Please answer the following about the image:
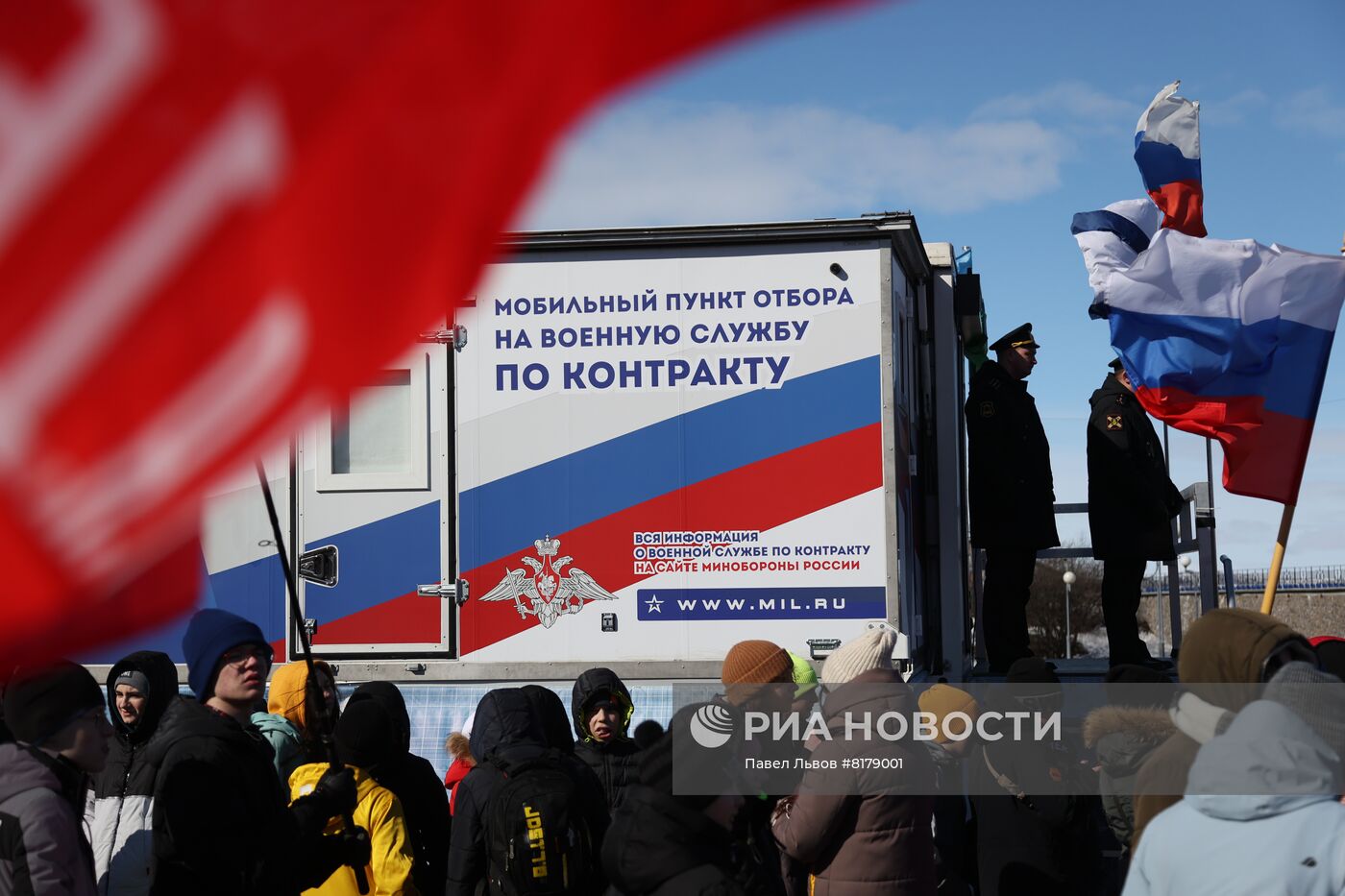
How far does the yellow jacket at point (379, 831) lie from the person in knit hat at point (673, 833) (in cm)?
119

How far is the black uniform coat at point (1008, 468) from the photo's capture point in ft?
27.3

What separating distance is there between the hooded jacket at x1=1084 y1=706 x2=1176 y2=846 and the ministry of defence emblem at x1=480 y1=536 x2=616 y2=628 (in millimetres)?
3179

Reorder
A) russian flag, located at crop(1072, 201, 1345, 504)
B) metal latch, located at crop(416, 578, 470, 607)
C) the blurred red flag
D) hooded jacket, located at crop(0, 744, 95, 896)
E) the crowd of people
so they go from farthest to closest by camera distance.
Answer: metal latch, located at crop(416, 578, 470, 607) → russian flag, located at crop(1072, 201, 1345, 504) → hooded jacket, located at crop(0, 744, 95, 896) → the crowd of people → the blurred red flag

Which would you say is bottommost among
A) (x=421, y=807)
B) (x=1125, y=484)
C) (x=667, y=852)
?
(x=421, y=807)

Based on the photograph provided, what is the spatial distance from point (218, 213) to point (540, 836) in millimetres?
3706

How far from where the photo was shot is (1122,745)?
15.0ft

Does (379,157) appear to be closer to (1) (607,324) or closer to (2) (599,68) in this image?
(2) (599,68)

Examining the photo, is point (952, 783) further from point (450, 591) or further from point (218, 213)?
point (218, 213)

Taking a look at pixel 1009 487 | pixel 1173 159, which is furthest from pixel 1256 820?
pixel 1009 487

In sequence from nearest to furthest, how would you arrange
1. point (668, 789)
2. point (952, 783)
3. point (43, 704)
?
1. point (668, 789)
2. point (43, 704)
3. point (952, 783)

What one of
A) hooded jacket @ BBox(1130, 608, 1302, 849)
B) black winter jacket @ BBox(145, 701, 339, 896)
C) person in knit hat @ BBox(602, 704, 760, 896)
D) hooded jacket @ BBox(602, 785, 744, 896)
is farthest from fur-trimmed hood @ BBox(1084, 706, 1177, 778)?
black winter jacket @ BBox(145, 701, 339, 896)

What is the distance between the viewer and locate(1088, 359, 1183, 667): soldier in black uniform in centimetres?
821

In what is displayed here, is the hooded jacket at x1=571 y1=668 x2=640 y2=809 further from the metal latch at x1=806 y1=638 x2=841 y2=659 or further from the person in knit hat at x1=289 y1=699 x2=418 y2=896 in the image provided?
the metal latch at x1=806 y1=638 x2=841 y2=659

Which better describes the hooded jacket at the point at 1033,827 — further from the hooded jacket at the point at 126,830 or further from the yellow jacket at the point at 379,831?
the hooded jacket at the point at 126,830
